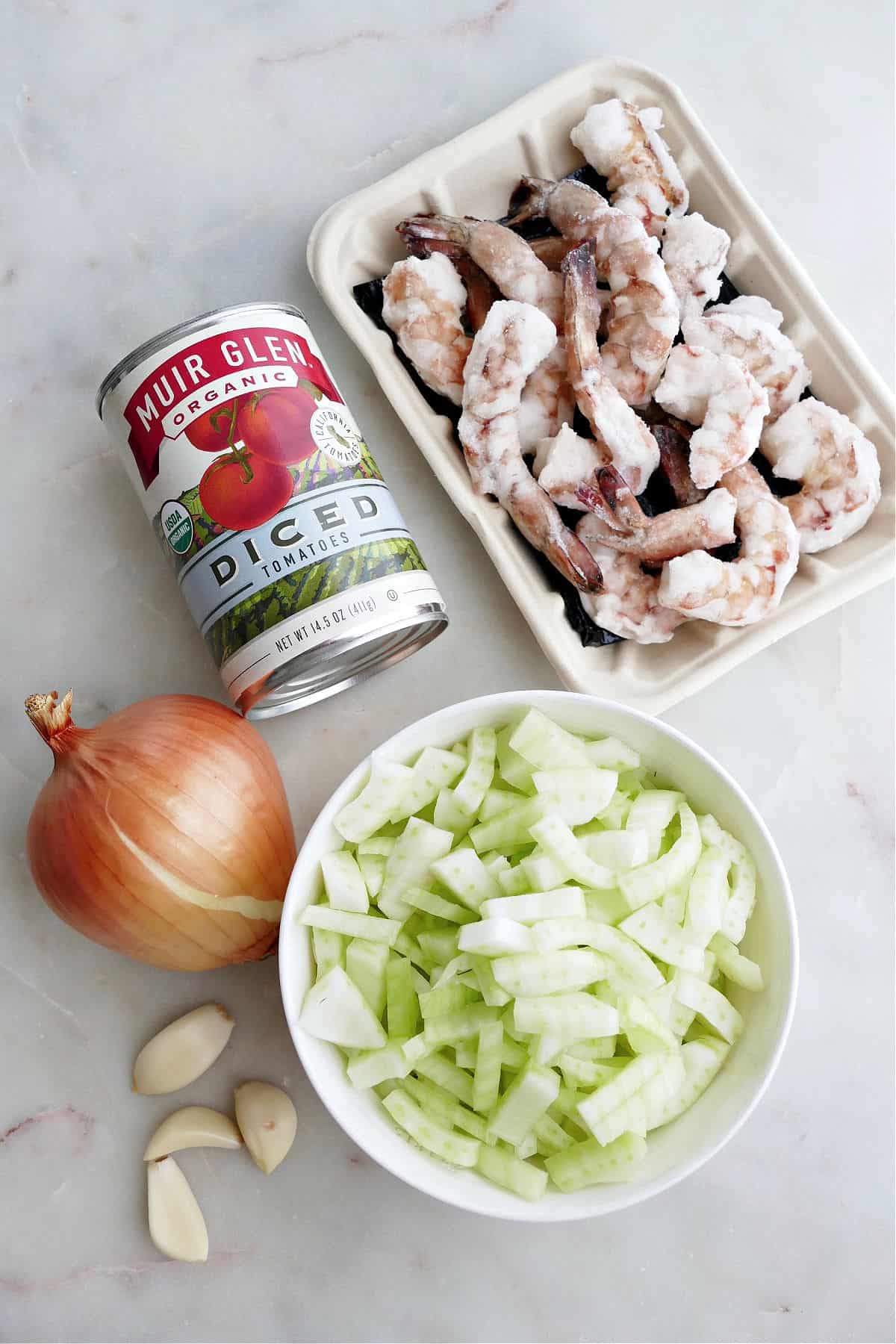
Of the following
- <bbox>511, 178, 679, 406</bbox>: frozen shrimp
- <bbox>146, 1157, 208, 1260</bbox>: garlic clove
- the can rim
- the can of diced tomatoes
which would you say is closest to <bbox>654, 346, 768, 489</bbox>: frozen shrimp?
<bbox>511, 178, 679, 406</bbox>: frozen shrimp

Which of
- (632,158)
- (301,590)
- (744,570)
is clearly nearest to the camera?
(301,590)

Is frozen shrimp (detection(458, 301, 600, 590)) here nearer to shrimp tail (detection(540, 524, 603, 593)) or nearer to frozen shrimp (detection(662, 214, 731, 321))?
shrimp tail (detection(540, 524, 603, 593))

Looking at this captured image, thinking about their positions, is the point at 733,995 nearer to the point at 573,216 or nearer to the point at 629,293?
the point at 629,293

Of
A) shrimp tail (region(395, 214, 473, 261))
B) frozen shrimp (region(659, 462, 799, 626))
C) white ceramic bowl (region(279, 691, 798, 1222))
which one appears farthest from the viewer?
shrimp tail (region(395, 214, 473, 261))

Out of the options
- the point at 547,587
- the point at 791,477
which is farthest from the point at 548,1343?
the point at 791,477

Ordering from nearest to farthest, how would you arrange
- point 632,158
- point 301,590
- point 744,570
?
point 301,590
point 744,570
point 632,158

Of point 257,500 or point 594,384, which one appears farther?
point 594,384

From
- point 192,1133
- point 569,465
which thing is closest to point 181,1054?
point 192,1133
